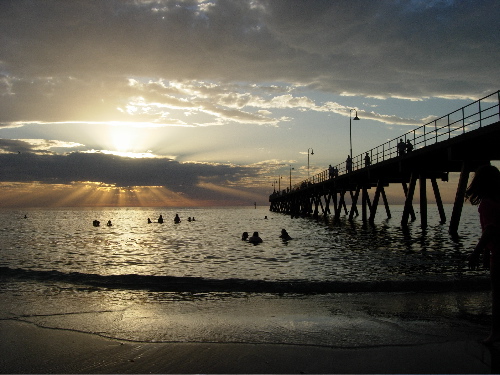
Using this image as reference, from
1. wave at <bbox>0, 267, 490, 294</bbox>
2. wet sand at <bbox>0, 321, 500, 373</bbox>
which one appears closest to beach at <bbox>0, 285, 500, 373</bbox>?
wet sand at <bbox>0, 321, 500, 373</bbox>

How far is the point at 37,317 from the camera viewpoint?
249 inches

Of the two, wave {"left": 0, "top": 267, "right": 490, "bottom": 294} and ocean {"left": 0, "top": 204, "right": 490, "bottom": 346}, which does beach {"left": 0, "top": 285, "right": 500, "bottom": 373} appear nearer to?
ocean {"left": 0, "top": 204, "right": 490, "bottom": 346}

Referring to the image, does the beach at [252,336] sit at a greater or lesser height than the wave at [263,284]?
greater

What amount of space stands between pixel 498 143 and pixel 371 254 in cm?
948

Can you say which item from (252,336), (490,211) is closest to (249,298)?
(252,336)

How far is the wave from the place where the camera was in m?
8.90

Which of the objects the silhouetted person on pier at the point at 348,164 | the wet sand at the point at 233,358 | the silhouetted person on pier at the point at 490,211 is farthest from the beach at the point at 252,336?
the silhouetted person on pier at the point at 348,164

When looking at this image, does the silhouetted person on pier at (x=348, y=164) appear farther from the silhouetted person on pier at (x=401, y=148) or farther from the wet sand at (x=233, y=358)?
the wet sand at (x=233, y=358)

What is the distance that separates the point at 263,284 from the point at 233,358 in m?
5.74

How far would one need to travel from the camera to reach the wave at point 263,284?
8898mm

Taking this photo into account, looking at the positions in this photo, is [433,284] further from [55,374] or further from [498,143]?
[498,143]

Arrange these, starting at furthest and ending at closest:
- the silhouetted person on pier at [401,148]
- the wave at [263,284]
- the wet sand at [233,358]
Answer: the silhouetted person on pier at [401,148], the wave at [263,284], the wet sand at [233,358]

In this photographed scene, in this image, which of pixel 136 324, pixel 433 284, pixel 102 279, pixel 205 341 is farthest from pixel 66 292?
pixel 433 284

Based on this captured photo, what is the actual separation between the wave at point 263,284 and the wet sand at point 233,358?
433cm
